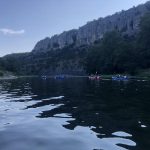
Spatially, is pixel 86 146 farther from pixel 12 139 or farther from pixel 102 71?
pixel 102 71

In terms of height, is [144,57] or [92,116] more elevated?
[144,57]

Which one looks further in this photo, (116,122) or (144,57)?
(144,57)

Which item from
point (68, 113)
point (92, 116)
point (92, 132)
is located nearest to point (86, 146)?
point (92, 132)

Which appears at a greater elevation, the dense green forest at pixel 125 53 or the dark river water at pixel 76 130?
the dense green forest at pixel 125 53

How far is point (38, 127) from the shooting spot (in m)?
19.5

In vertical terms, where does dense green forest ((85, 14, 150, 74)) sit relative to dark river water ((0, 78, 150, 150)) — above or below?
above

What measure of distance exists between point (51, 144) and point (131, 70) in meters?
128

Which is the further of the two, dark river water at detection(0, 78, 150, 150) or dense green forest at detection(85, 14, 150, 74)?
dense green forest at detection(85, 14, 150, 74)

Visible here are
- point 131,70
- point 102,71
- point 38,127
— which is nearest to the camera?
point 38,127

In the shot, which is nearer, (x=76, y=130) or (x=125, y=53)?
(x=76, y=130)

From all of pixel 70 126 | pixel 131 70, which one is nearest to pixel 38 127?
pixel 70 126

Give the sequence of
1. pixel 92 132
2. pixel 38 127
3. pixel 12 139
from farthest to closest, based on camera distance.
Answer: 1. pixel 38 127
2. pixel 92 132
3. pixel 12 139

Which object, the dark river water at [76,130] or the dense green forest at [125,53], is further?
the dense green forest at [125,53]

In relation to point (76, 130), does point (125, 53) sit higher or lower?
higher
